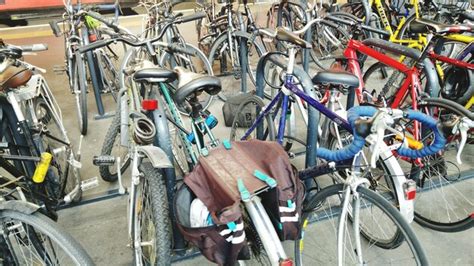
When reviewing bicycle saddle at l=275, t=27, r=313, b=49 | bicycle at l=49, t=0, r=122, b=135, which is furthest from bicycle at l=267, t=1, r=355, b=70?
bicycle at l=49, t=0, r=122, b=135

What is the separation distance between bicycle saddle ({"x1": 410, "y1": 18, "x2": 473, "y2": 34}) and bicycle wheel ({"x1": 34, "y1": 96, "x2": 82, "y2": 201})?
7.57 ft

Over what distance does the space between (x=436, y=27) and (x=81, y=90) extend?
2.65 m

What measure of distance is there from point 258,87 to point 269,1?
4.07 meters

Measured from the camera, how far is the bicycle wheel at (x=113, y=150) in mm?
2342

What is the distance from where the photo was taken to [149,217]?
1.61m

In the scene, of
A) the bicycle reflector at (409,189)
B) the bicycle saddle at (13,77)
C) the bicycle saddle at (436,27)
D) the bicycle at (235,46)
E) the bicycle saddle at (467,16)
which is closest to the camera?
the bicycle reflector at (409,189)

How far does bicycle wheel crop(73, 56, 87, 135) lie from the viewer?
2.97 meters

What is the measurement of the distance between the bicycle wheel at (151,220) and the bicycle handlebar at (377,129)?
67 cm

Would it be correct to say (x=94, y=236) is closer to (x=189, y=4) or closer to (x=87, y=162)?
(x=87, y=162)

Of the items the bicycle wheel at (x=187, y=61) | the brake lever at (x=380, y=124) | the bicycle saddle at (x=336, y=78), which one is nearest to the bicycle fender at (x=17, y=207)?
the brake lever at (x=380, y=124)

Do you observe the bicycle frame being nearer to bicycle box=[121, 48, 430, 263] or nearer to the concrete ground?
bicycle box=[121, 48, 430, 263]

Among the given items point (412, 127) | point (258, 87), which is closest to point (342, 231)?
point (412, 127)

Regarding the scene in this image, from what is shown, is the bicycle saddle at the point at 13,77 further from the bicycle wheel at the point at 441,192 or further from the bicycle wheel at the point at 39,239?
the bicycle wheel at the point at 441,192

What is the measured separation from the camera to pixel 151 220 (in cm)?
156
